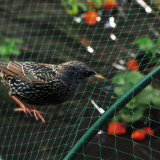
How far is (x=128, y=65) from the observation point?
320 cm

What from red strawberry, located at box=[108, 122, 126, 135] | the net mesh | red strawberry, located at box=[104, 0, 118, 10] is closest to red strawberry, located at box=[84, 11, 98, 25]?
the net mesh

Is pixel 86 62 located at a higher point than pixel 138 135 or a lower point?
higher

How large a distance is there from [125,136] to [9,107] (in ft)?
4.70

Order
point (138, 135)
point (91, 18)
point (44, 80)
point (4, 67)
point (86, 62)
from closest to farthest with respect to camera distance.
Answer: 1. point (44, 80)
2. point (4, 67)
3. point (138, 135)
4. point (86, 62)
5. point (91, 18)

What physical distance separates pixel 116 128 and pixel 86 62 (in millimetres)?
1055

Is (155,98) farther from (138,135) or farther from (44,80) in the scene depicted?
(44,80)

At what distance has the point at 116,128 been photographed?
2.71 meters

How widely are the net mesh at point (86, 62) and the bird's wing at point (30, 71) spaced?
1.75 ft

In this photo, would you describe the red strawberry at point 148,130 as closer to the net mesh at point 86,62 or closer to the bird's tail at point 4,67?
the net mesh at point 86,62

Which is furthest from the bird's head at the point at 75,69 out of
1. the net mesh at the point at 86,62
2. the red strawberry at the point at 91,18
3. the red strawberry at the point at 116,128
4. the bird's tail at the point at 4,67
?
the red strawberry at the point at 91,18

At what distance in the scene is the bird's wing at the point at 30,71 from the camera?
2.34 m

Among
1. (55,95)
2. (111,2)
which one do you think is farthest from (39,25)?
(55,95)

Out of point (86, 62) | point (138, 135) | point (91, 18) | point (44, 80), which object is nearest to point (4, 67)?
point (44, 80)

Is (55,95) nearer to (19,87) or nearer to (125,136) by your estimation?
(19,87)
